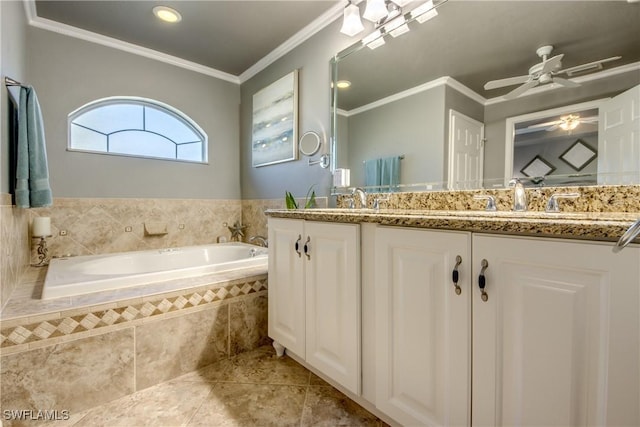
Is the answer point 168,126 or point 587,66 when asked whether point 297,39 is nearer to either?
point 168,126

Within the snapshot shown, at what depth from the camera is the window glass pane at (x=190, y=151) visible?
114 inches

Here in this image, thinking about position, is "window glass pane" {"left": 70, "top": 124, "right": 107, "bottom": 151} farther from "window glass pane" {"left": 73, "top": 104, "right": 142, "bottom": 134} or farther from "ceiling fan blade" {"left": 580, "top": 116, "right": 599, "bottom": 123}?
"ceiling fan blade" {"left": 580, "top": 116, "right": 599, "bottom": 123}

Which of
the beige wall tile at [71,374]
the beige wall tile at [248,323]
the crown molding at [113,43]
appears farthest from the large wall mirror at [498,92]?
the crown molding at [113,43]

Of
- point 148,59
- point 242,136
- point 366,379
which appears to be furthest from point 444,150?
point 148,59

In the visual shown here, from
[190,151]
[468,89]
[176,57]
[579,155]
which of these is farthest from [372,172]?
[176,57]

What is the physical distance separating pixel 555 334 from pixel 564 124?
0.89 m

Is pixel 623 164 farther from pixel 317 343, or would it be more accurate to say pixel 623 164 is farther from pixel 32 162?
pixel 32 162

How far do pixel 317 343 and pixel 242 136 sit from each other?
257 cm

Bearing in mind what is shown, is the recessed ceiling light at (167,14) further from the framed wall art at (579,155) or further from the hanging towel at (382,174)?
the framed wall art at (579,155)

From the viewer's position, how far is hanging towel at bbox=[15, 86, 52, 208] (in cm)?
163

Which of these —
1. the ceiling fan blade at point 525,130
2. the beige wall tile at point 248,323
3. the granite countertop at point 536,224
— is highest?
the ceiling fan blade at point 525,130

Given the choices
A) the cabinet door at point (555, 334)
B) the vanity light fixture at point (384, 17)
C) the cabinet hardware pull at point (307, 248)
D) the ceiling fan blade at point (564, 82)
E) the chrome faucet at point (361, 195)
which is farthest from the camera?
the chrome faucet at point (361, 195)

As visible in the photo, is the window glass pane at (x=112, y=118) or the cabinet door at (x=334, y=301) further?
the window glass pane at (x=112, y=118)

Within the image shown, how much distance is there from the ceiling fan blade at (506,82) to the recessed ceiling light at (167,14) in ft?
7.32
